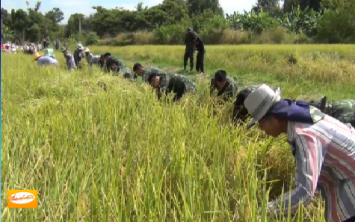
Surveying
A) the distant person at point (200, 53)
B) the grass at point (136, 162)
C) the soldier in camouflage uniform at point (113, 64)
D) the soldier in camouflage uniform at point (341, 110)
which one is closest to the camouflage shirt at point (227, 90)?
the grass at point (136, 162)

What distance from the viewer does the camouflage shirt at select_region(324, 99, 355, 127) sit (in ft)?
8.54

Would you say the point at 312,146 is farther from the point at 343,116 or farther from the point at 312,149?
the point at 343,116

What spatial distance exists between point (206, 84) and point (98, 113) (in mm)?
1553

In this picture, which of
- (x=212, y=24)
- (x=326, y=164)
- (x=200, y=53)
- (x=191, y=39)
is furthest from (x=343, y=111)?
(x=212, y=24)

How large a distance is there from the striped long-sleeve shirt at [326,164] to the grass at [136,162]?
7cm

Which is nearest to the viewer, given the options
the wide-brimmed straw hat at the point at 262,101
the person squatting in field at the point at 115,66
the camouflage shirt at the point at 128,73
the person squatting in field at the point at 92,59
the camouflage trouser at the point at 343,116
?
the wide-brimmed straw hat at the point at 262,101

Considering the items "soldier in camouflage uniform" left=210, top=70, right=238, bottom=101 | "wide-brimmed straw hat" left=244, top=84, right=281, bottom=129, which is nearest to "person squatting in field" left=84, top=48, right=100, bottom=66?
"soldier in camouflage uniform" left=210, top=70, right=238, bottom=101

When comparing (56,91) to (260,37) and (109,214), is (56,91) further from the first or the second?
(260,37)

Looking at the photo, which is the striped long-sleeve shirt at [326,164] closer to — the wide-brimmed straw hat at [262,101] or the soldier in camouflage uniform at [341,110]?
the wide-brimmed straw hat at [262,101]

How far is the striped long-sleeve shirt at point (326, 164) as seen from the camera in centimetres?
147

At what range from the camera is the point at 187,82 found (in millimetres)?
4477

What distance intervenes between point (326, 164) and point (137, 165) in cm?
86

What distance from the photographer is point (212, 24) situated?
69.5 ft

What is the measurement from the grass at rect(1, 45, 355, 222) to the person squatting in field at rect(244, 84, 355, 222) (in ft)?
0.27
